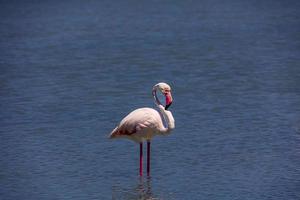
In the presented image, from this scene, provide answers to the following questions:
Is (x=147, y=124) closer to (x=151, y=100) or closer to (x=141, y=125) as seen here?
(x=141, y=125)

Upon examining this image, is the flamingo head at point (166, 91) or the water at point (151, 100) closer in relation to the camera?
the water at point (151, 100)

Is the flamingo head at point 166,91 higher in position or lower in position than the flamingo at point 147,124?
higher

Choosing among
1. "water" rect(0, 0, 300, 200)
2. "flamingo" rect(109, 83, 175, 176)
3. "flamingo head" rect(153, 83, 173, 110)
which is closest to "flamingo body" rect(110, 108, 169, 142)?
"flamingo" rect(109, 83, 175, 176)

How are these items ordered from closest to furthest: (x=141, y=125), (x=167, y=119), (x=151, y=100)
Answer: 1. (x=141, y=125)
2. (x=167, y=119)
3. (x=151, y=100)

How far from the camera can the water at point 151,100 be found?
475 inches

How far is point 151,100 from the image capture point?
16.7 metres

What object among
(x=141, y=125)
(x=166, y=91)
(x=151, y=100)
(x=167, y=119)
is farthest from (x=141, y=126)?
(x=151, y=100)

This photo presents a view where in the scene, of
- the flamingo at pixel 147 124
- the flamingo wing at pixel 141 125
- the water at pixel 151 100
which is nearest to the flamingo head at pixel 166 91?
the flamingo at pixel 147 124

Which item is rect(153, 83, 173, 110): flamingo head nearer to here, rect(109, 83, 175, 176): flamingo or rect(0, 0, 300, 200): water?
rect(109, 83, 175, 176): flamingo

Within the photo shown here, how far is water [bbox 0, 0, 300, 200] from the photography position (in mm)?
12062

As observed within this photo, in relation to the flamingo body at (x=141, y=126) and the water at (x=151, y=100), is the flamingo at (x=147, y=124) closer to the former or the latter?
the flamingo body at (x=141, y=126)

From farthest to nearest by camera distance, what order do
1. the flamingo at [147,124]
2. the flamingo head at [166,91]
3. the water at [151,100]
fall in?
1. the flamingo head at [166,91]
2. the flamingo at [147,124]
3. the water at [151,100]

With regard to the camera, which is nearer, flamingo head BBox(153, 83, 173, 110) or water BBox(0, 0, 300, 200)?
water BBox(0, 0, 300, 200)

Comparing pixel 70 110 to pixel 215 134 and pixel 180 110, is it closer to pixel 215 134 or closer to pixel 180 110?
pixel 180 110
